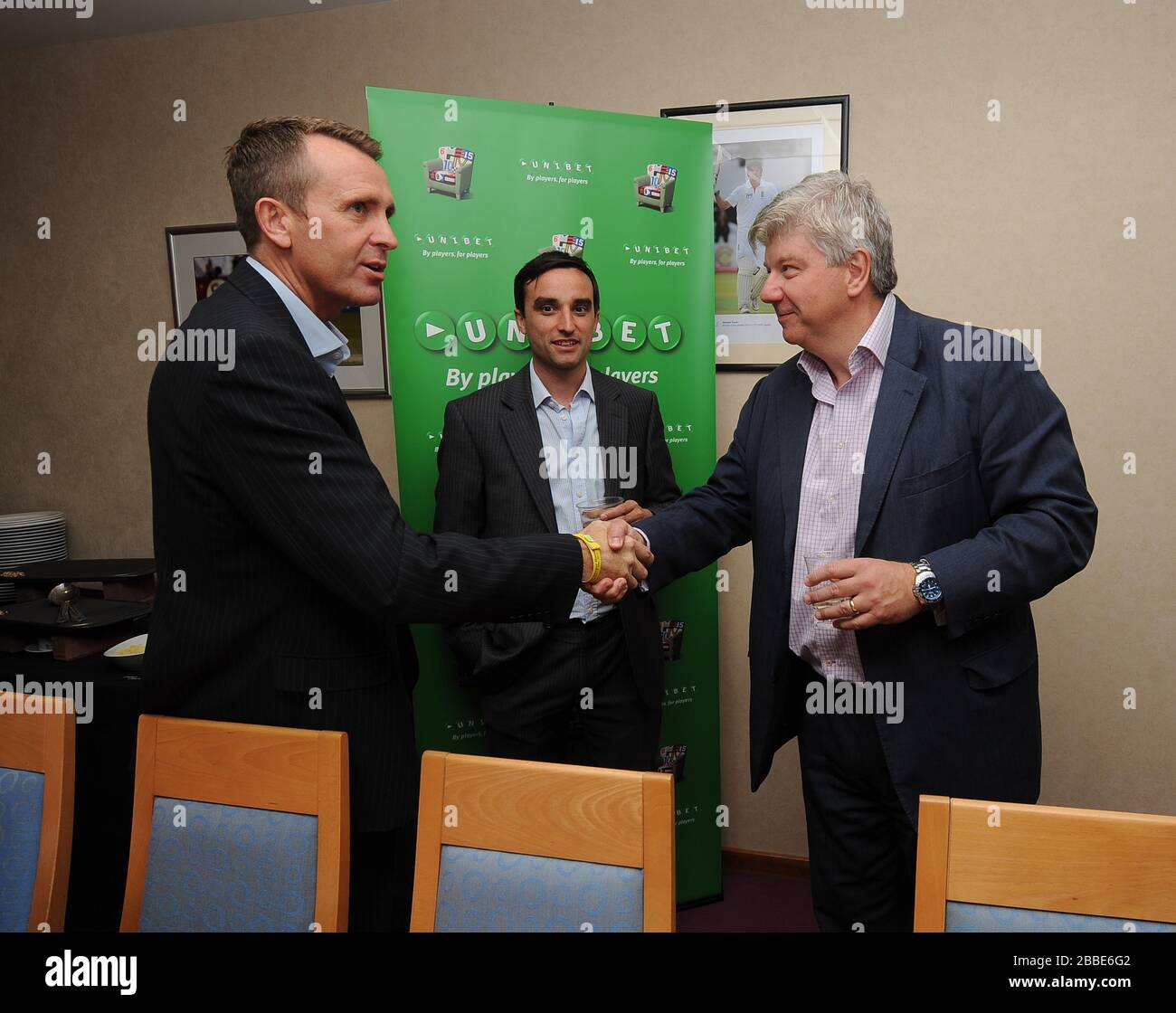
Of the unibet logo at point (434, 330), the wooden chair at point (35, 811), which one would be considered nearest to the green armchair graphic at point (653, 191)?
the unibet logo at point (434, 330)

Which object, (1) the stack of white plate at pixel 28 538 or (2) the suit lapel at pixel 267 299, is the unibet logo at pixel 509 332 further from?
(1) the stack of white plate at pixel 28 538

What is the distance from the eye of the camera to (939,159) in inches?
118

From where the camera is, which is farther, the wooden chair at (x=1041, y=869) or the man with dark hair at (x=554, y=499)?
the man with dark hair at (x=554, y=499)

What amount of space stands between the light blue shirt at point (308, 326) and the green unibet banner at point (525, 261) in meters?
0.90

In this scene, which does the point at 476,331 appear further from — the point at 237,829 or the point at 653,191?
the point at 237,829

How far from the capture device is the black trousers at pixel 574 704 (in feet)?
8.43

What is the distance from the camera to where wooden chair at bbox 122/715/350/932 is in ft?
4.53

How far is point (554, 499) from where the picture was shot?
2.62 metres

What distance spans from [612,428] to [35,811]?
5.54ft

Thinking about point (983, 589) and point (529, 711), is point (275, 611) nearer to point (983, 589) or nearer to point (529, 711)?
point (529, 711)

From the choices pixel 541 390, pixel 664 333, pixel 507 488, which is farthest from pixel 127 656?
pixel 664 333

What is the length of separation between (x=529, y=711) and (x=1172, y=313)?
2367 millimetres

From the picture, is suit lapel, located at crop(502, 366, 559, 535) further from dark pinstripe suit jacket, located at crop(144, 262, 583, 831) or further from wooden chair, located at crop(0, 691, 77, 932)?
wooden chair, located at crop(0, 691, 77, 932)

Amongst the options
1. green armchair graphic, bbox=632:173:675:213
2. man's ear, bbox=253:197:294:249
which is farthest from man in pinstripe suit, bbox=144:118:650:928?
green armchair graphic, bbox=632:173:675:213
